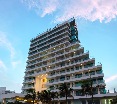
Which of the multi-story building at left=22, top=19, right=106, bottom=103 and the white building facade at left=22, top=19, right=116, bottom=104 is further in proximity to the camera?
the multi-story building at left=22, top=19, right=106, bottom=103

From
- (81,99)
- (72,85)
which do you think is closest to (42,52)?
(72,85)

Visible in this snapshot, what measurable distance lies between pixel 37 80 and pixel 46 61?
10.8 m

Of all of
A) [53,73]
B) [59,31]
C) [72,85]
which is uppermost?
[59,31]

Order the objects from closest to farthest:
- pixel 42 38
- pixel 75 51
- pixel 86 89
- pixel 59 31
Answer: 1. pixel 86 89
2. pixel 75 51
3. pixel 59 31
4. pixel 42 38

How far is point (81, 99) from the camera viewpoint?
81688 mm

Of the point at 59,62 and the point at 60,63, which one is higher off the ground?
the point at 59,62

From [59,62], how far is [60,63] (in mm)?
821

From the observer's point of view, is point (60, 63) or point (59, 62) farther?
point (60, 63)

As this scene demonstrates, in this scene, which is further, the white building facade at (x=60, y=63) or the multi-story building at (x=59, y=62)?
the multi-story building at (x=59, y=62)

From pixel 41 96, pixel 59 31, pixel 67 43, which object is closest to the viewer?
pixel 41 96

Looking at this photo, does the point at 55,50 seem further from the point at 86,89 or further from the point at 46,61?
the point at 86,89

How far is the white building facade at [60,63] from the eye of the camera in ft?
277

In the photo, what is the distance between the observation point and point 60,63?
101 meters

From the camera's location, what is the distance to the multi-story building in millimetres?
85556
